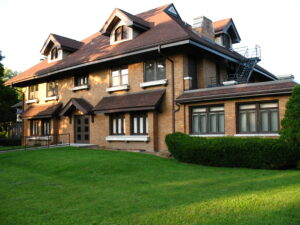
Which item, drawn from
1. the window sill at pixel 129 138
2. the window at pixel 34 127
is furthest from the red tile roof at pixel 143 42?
the window sill at pixel 129 138

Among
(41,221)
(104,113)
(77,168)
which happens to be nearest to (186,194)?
(41,221)

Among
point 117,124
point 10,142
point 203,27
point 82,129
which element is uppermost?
point 203,27

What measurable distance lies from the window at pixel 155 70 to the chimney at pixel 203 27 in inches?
181

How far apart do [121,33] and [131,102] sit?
5716mm

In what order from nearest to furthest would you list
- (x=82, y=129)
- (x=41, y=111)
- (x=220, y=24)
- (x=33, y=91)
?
(x=82, y=129) < (x=220, y=24) < (x=41, y=111) < (x=33, y=91)

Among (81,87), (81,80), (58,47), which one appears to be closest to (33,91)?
(58,47)

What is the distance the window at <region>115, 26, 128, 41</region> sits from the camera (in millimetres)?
21828

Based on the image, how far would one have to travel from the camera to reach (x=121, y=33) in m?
22.0

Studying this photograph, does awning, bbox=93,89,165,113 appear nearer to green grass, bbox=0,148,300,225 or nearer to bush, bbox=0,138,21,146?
green grass, bbox=0,148,300,225

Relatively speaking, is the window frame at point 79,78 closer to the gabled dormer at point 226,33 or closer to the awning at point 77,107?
the awning at point 77,107

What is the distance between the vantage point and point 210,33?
75.1 feet

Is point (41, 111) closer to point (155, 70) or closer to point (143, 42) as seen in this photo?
point (155, 70)

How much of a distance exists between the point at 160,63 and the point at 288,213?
14.5 metres

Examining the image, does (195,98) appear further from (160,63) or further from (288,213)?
(288,213)
